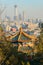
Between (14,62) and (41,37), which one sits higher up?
(41,37)

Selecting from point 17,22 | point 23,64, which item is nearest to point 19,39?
point 23,64

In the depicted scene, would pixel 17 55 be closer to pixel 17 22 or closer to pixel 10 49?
Result: pixel 10 49

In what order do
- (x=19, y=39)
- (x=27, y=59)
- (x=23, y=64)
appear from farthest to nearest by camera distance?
(x=19, y=39) → (x=27, y=59) → (x=23, y=64)

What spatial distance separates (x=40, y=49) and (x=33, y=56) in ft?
1.61

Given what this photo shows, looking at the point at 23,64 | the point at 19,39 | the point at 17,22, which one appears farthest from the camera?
the point at 17,22

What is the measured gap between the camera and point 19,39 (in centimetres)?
1234

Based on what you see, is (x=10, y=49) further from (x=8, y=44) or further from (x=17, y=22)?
(x=17, y=22)

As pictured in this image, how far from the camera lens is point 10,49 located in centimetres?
977

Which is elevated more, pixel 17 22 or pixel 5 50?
pixel 5 50

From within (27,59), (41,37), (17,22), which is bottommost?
(17,22)

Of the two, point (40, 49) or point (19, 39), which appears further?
point (19, 39)

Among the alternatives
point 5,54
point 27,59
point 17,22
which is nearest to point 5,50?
point 5,54

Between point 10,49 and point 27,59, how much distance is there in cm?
75

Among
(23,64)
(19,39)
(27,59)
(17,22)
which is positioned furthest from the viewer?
(17,22)
